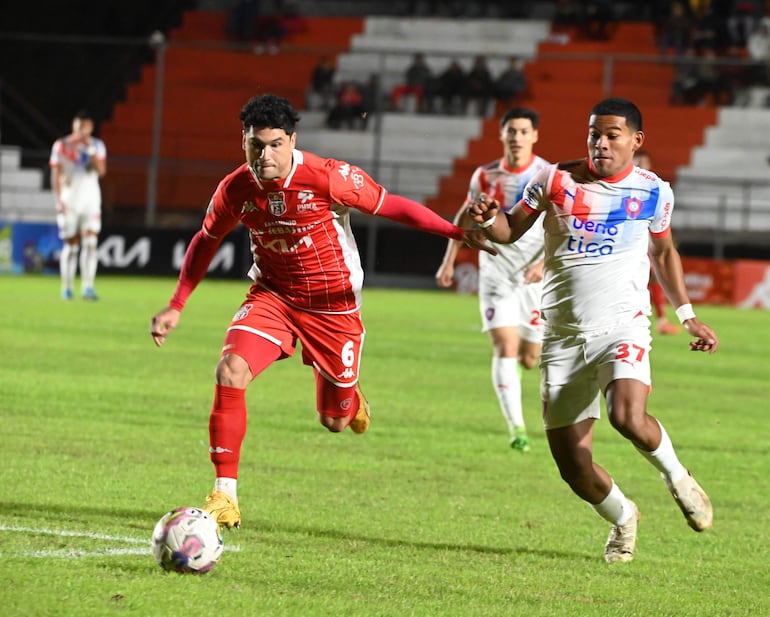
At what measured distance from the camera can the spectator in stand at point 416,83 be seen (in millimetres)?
31328

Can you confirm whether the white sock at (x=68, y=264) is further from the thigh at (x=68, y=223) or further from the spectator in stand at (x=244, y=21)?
the spectator in stand at (x=244, y=21)

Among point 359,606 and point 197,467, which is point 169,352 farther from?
point 359,606

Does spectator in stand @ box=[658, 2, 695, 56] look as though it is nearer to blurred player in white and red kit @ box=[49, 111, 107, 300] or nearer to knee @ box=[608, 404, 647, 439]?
blurred player in white and red kit @ box=[49, 111, 107, 300]

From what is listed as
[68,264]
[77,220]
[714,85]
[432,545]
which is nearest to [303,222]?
[432,545]

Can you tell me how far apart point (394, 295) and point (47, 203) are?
8.72m

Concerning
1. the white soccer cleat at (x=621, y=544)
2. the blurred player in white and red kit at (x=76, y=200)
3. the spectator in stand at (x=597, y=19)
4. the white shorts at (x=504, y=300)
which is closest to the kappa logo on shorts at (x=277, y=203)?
the white soccer cleat at (x=621, y=544)

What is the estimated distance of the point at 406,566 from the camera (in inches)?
245

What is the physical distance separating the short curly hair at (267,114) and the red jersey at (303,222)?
30 cm

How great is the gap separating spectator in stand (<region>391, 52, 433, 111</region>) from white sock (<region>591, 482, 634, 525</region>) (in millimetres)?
25045

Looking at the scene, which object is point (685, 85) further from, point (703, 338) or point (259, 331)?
point (259, 331)

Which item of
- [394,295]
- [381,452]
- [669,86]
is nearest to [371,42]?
[669,86]

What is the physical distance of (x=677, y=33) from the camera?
3278cm

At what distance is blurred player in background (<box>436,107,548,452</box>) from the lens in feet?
33.5

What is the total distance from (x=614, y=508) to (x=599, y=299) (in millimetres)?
979
